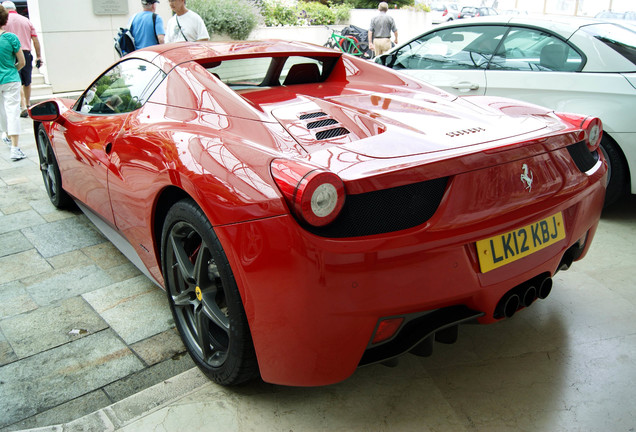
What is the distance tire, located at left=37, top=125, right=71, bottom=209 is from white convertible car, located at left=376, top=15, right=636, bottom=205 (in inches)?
129

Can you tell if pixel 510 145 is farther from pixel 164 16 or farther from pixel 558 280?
pixel 164 16

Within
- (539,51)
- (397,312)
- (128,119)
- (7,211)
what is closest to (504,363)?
(397,312)

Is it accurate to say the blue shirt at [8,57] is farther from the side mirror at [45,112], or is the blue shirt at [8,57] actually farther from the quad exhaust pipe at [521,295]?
the quad exhaust pipe at [521,295]

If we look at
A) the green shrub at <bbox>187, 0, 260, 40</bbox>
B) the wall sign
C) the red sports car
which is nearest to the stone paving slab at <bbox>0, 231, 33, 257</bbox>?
the red sports car

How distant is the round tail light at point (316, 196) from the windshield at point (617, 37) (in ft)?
11.2

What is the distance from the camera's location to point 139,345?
273cm

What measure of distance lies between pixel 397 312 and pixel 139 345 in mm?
1450

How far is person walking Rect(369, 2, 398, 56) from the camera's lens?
1389cm

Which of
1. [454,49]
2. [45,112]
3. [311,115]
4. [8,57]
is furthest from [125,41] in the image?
[311,115]

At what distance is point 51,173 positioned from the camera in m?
4.50

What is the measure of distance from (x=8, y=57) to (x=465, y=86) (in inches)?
199

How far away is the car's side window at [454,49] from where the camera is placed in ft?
16.2

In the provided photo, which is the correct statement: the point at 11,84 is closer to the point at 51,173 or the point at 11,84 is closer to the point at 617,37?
the point at 51,173

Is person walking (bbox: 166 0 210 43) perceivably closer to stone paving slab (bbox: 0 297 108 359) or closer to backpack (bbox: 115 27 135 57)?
backpack (bbox: 115 27 135 57)
